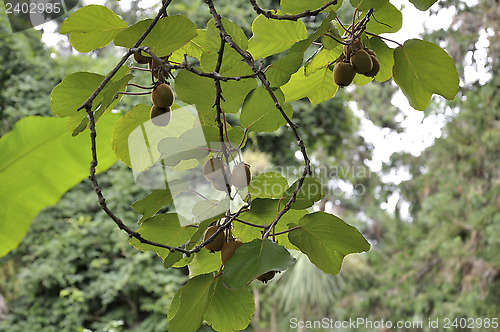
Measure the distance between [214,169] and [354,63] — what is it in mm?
99

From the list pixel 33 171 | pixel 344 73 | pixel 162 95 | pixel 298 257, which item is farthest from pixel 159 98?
pixel 298 257

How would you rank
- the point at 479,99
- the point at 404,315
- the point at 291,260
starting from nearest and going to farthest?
the point at 291,260, the point at 479,99, the point at 404,315

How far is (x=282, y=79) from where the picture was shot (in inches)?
9.8

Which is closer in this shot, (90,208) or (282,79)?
(282,79)

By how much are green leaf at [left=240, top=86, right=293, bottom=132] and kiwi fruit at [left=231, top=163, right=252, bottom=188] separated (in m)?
0.03

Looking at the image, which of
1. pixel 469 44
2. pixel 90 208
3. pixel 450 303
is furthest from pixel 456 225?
pixel 90 208

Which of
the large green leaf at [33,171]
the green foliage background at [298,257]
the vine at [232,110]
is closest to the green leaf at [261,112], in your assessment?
the vine at [232,110]

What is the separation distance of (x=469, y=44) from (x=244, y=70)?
220 cm

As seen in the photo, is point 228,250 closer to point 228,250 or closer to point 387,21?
point 228,250

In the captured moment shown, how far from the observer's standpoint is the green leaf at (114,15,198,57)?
9.0 inches

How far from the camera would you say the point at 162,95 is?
0.25 m

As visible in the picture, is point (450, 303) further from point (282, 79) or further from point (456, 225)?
point (282, 79)

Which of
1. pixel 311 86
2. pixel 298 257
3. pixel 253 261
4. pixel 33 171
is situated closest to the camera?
pixel 253 261

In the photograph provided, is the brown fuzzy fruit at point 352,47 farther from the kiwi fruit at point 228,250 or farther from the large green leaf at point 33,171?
the large green leaf at point 33,171
